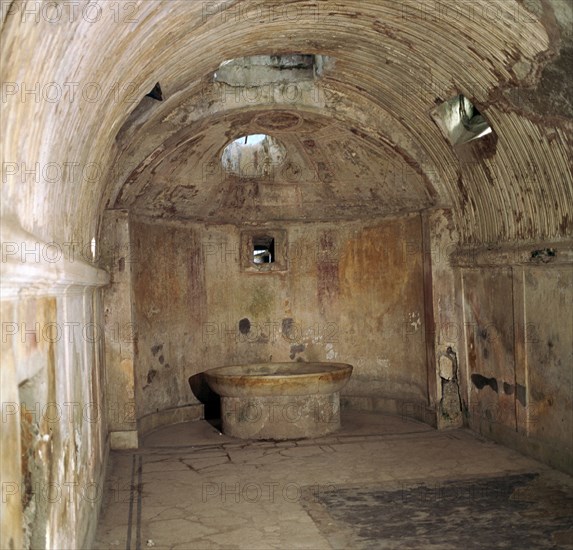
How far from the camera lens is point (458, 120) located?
28.0ft

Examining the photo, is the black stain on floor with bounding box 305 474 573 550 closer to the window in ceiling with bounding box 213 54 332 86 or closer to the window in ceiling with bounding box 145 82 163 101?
the window in ceiling with bounding box 145 82 163 101

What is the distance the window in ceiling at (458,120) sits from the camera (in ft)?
27.4

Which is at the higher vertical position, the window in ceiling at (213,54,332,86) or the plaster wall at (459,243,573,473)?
the window in ceiling at (213,54,332,86)

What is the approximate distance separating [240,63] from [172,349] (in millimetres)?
4583

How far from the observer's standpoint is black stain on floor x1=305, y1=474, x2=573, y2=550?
217 inches

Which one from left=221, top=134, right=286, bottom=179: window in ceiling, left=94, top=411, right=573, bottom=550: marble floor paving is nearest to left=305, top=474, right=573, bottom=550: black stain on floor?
left=94, top=411, right=573, bottom=550: marble floor paving

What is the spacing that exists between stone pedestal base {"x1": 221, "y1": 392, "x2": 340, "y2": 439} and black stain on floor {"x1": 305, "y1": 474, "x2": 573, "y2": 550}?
92.0 inches

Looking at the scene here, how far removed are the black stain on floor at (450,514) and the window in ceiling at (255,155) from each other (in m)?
5.79

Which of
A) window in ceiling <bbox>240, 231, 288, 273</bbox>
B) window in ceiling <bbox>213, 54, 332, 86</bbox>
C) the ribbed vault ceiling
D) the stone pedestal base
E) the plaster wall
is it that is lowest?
the stone pedestal base

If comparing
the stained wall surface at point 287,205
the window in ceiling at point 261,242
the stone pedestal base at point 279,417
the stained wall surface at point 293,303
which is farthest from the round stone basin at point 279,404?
the window in ceiling at point 261,242

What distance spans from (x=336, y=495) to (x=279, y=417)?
2578 millimetres

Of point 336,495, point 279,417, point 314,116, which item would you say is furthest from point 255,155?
point 336,495

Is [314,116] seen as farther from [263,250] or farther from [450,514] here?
[450,514]

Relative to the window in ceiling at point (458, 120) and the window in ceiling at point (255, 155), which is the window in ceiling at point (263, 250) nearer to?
the window in ceiling at point (255, 155)
